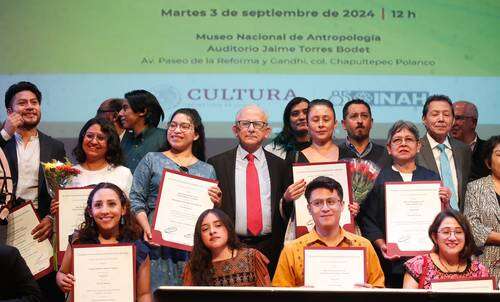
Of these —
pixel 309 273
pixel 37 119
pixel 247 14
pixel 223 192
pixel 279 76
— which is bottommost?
pixel 309 273

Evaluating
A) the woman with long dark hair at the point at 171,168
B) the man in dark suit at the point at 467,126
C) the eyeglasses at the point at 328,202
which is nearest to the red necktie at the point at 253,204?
the woman with long dark hair at the point at 171,168

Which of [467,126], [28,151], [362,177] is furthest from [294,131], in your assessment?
[28,151]

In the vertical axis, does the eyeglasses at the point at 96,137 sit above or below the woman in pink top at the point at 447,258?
above

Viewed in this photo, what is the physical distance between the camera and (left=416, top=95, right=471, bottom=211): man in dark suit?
195 inches

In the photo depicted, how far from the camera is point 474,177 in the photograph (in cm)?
512

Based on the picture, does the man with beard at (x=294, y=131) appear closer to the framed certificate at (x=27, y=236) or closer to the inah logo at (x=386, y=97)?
the inah logo at (x=386, y=97)

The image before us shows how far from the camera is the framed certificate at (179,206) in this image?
14.6 feet

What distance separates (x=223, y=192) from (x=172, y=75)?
4.88 ft

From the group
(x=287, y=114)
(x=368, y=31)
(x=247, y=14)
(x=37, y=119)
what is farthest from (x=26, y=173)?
(x=368, y=31)

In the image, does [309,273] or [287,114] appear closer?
[309,273]

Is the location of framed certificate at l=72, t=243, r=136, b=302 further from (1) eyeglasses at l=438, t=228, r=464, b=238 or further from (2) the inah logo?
(2) the inah logo

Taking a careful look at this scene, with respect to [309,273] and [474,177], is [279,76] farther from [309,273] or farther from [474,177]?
[309,273]

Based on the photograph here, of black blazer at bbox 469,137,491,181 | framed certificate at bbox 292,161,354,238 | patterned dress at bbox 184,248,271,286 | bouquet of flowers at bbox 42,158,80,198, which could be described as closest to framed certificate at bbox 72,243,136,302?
patterned dress at bbox 184,248,271,286

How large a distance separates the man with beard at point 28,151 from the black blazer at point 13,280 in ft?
4.11
